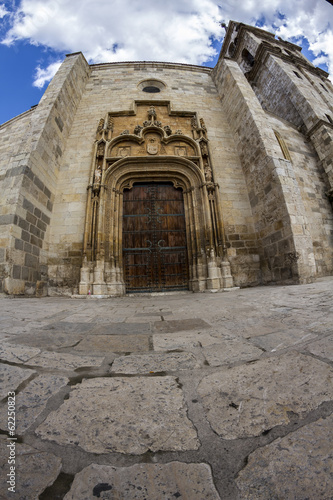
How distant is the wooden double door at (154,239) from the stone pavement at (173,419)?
4256 millimetres

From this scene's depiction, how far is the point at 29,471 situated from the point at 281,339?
4.14ft

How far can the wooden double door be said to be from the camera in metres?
5.51

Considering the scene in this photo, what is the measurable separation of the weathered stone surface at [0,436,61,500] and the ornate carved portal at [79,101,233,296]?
14.6ft

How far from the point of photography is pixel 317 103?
8.98 m

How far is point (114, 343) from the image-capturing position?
1304mm

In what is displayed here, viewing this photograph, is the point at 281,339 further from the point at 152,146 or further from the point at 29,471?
the point at 152,146

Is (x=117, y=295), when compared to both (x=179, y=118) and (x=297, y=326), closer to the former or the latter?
(x=297, y=326)

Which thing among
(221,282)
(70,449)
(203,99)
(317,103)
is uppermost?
(317,103)

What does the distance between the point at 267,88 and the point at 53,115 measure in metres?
11.6

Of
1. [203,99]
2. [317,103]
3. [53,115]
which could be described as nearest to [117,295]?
[53,115]

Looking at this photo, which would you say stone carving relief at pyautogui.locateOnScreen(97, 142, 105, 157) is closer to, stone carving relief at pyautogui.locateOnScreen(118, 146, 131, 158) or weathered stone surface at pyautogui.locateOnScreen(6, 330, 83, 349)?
stone carving relief at pyautogui.locateOnScreen(118, 146, 131, 158)

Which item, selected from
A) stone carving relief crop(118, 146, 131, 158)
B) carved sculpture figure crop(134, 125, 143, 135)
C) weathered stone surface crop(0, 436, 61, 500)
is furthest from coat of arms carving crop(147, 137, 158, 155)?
weathered stone surface crop(0, 436, 61, 500)

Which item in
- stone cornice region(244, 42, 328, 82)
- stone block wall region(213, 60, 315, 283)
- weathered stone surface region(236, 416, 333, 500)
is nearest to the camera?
weathered stone surface region(236, 416, 333, 500)

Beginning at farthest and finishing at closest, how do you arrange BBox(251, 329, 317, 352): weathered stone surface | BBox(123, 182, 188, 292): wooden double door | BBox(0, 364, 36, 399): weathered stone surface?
1. BBox(123, 182, 188, 292): wooden double door
2. BBox(251, 329, 317, 352): weathered stone surface
3. BBox(0, 364, 36, 399): weathered stone surface
